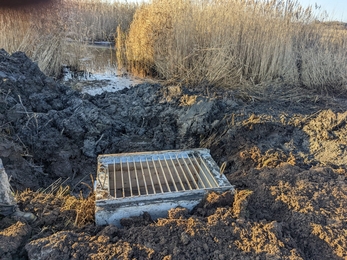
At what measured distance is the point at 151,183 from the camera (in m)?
2.50

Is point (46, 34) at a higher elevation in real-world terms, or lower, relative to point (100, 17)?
lower

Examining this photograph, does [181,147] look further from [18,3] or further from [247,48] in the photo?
[18,3]

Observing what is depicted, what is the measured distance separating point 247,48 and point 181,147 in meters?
2.63

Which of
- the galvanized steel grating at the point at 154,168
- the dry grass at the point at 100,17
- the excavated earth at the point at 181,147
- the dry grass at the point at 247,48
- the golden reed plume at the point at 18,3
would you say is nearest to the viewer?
the excavated earth at the point at 181,147

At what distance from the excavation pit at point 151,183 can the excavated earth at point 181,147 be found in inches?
4.1

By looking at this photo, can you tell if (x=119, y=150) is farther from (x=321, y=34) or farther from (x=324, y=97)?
(x=321, y=34)

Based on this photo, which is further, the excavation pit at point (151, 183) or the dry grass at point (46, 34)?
the dry grass at point (46, 34)

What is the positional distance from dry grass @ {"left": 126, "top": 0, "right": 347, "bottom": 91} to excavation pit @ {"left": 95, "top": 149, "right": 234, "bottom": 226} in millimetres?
2227

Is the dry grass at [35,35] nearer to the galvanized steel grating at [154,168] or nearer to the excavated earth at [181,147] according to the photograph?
the excavated earth at [181,147]

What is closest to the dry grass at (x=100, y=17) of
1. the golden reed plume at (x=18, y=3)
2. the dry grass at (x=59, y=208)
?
the golden reed plume at (x=18, y=3)

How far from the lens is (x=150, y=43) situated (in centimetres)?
607

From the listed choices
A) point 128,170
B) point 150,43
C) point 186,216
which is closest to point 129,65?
point 150,43

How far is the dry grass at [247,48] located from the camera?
4.78 metres

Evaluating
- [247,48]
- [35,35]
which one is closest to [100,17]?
[35,35]
